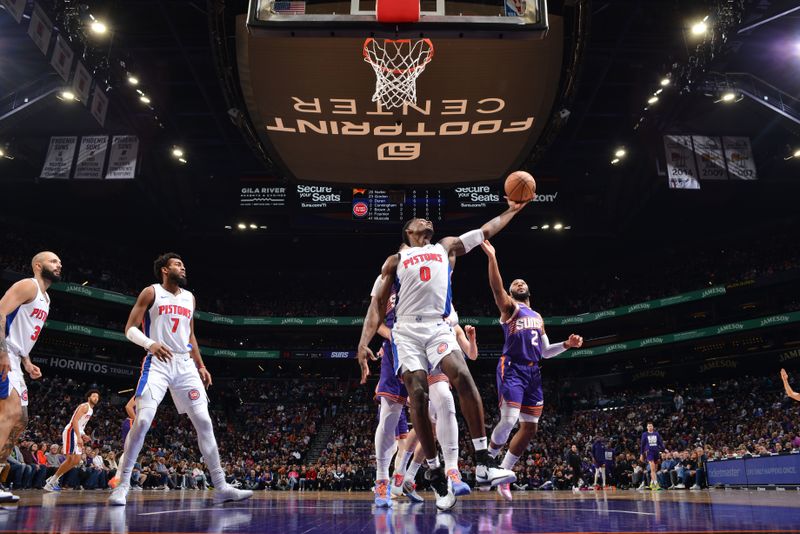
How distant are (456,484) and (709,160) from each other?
20864mm

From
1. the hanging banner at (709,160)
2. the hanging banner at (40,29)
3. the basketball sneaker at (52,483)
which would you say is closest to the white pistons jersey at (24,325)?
the basketball sneaker at (52,483)

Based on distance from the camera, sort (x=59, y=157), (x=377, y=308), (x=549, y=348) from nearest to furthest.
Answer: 1. (x=377, y=308)
2. (x=549, y=348)
3. (x=59, y=157)

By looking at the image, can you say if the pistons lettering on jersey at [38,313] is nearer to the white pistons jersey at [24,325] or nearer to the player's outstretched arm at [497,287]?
the white pistons jersey at [24,325]

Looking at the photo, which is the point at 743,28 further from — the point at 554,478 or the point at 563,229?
the point at 554,478

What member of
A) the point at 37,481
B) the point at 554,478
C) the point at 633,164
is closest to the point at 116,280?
the point at 37,481

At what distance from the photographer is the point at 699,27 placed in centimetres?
1579

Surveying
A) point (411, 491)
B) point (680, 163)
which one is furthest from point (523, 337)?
point (680, 163)

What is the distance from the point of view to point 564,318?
1310 inches

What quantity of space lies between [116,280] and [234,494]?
2977 cm

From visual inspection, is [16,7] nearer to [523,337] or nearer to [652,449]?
[523,337]

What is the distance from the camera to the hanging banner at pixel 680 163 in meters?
20.5

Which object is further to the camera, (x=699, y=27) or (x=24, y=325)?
(x=699, y=27)

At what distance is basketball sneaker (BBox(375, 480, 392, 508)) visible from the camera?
16.8 ft

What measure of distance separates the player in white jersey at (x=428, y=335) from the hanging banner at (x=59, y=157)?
2014 centimetres
